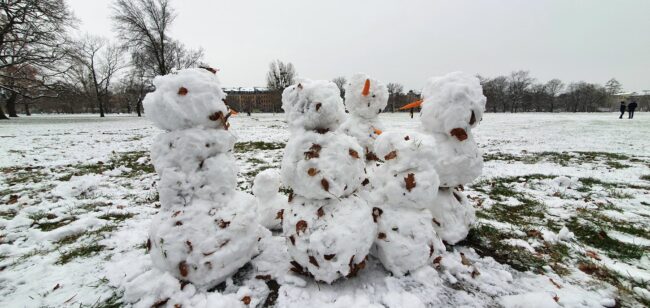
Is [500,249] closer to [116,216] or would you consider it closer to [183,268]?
[183,268]

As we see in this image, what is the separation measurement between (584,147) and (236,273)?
12.3 m

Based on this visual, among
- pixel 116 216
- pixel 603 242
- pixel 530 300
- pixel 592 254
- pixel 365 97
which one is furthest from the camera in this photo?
pixel 365 97

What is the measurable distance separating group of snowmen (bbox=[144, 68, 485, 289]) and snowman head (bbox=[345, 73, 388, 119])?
4.62 feet

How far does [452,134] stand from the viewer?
95.2 inches

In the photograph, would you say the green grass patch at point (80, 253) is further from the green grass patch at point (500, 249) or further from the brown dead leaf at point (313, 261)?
the green grass patch at point (500, 249)

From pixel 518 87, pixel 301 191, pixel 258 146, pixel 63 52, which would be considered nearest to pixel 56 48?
pixel 63 52

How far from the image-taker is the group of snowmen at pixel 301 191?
193 cm

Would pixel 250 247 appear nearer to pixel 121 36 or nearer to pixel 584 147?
pixel 584 147

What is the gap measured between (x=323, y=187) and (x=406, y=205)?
0.76 m

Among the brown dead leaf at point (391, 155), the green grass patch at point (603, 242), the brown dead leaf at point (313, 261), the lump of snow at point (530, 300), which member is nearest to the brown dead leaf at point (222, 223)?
the brown dead leaf at point (313, 261)

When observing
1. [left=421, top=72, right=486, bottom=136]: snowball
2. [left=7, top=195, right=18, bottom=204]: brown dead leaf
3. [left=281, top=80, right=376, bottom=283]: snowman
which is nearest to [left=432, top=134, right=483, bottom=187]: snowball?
[left=421, top=72, right=486, bottom=136]: snowball

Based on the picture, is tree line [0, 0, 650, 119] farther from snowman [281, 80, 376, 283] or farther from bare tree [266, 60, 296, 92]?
bare tree [266, 60, 296, 92]

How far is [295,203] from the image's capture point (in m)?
2.14

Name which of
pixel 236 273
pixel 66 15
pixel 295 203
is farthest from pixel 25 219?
pixel 66 15
